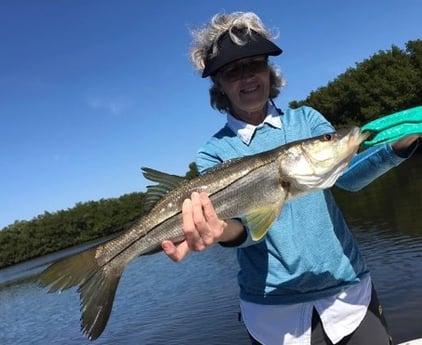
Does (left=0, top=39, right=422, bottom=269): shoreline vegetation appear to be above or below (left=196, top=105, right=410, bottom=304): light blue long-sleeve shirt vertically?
above

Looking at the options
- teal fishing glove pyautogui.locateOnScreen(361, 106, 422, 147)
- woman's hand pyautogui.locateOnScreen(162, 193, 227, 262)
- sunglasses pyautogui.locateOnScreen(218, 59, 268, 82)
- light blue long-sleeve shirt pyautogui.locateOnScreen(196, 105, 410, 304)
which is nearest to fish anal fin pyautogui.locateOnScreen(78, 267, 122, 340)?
woman's hand pyautogui.locateOnScreen(162, 193, 227, 262)

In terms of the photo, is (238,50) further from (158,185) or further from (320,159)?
(158,185)

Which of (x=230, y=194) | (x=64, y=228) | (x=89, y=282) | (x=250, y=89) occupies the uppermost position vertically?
(x=64, y=228)

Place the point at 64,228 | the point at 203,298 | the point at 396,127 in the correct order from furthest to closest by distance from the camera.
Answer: the point at 64,228 < the point at 203,298 < the point at 396,127

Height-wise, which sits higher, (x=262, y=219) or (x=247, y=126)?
(x=247, y=126)

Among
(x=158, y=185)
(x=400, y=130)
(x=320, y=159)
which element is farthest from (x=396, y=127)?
(x=158, y=185)

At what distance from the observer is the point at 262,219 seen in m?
3.35

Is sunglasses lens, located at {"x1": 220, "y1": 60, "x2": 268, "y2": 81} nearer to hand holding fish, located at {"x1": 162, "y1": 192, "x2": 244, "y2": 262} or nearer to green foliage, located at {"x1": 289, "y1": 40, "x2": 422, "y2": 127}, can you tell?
hand holding fish, located at {"x1": 162, "y1": 192, "x2": 244, "y2": 262}

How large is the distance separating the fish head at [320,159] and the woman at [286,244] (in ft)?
0.54

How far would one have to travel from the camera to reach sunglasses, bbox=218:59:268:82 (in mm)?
3887

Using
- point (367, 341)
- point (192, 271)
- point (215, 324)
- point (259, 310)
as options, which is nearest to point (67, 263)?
point (259, 310)

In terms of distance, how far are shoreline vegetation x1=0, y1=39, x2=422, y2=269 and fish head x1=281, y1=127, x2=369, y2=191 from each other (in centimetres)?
6336

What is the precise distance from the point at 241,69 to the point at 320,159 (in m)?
0.93

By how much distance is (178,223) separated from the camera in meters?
3.56
